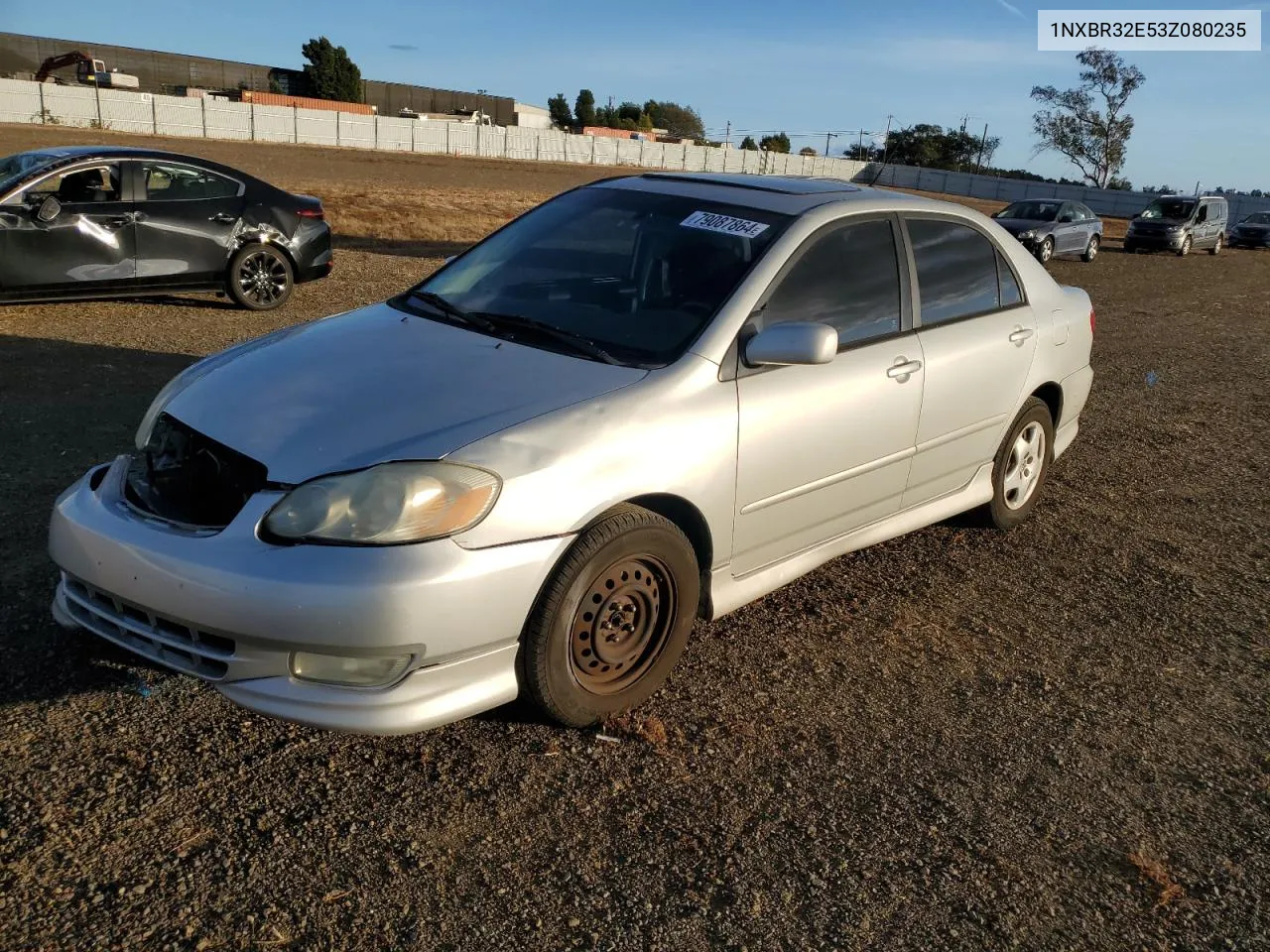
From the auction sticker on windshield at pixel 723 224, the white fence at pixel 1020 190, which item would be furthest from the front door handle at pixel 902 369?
the white fence at pixel 1020 190

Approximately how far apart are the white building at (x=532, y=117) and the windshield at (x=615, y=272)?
112272mm

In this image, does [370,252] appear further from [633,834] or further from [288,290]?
[633,834]

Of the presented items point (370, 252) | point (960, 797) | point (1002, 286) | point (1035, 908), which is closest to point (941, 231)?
point (1002, 286)

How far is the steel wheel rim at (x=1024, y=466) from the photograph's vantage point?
5.11 m

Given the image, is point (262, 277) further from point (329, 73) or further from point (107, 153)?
point (329, 73)

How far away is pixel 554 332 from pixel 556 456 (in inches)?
32.9

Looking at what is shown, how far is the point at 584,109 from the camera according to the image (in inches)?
4715

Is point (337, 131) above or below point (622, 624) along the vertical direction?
above

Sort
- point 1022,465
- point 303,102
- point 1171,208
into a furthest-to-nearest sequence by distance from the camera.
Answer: point 303,102 < point 1171,208 < point 1022,465

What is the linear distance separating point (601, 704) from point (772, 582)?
890 millimetres

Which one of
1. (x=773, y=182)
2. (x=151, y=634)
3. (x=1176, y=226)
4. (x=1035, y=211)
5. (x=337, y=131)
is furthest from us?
(x=337, y=131)

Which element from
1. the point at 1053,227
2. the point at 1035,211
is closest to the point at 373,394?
the point at 1053,227

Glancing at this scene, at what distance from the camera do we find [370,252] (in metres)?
14.7

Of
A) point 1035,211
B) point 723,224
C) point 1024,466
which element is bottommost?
point 1024,466
